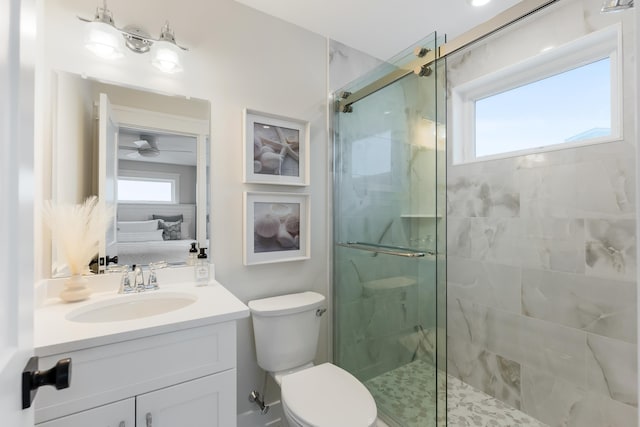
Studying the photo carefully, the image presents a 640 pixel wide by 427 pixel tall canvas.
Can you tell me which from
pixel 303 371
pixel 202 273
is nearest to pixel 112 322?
pixel 202 273

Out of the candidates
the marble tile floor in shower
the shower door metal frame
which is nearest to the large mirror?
the shower door metal frame

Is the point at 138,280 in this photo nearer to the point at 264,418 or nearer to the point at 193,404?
the point at 193,404

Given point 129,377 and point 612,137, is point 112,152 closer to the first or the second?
point 129,377

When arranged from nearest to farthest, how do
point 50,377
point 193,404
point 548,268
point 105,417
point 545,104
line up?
1. point 50,377
2. point 105,417
3. point 193,404
4. point 548,268
5. point 545,104

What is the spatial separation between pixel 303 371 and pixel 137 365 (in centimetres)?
78

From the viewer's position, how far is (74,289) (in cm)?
119

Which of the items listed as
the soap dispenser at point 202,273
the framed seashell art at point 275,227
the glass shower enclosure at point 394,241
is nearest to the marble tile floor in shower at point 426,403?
the glass shower enclosure at point 394,241

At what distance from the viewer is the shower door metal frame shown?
1.43 m

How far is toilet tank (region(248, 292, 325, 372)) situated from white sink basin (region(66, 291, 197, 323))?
1.28 feet

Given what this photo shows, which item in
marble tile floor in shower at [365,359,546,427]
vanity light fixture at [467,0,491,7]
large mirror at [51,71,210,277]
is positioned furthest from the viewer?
vanity light fixture at [467,0,491,7]

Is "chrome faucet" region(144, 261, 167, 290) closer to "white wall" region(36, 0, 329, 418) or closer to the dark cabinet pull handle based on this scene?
"white wall" region(36, 0, 329, 418)

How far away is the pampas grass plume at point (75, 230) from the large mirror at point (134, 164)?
5 centimetres

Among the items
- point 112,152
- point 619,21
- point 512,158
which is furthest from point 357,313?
point 619,21

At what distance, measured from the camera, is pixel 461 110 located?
2.23 metres
